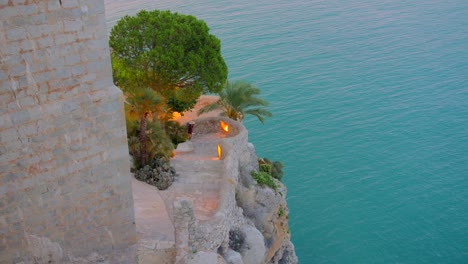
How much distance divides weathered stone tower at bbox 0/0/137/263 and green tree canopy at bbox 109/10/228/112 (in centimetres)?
1159

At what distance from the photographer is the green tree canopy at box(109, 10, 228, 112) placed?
21359 millimetres

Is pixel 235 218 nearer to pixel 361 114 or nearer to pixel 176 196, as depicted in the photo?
pixel 176 196

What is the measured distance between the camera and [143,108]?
1761 cm

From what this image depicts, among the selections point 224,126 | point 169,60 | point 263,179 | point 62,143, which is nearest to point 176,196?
point 263,179

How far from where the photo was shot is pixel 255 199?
1916 cm

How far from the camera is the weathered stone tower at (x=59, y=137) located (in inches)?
325

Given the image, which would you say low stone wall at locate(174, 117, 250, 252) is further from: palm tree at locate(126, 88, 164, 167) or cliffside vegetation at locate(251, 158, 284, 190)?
palm tree at locate(126, 88, 164, 167)

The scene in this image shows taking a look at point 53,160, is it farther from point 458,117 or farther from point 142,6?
point 142,6

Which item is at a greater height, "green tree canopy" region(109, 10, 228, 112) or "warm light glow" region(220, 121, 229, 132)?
"green tree canopy" region(109, 10, 228, 112)

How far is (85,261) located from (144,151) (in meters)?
7.59

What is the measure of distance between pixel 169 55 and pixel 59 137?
12.4 m

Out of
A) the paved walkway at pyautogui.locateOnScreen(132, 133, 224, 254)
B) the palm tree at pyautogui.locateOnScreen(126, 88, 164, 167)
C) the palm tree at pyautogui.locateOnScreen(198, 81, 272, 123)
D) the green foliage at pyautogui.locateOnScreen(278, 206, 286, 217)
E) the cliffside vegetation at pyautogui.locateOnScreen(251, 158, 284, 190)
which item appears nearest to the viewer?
the paved walkway at pyautogui.locateOnScreen(132, 133, 224, 254)

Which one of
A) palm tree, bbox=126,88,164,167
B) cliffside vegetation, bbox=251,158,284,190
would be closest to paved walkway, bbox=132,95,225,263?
palm tree, bbox=126,88,164,167

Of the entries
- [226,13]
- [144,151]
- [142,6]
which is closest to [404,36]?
[226,13]
